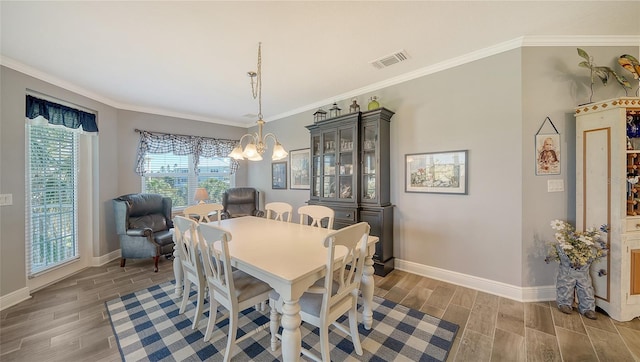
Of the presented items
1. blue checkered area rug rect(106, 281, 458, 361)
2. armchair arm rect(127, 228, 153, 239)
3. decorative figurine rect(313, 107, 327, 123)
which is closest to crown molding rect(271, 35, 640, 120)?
decorative figurine rect(313, 107, 327, 123)

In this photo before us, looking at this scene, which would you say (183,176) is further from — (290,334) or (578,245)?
(578,245)

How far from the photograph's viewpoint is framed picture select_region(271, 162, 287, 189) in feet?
15.5

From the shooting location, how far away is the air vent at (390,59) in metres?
2.52

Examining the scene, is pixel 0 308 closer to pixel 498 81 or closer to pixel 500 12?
pixel 500 12

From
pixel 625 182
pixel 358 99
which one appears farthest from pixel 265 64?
pixel 625 182

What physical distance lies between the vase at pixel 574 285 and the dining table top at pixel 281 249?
6.00 ft

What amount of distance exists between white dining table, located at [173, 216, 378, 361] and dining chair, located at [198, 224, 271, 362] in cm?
11

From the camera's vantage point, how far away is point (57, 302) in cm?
245

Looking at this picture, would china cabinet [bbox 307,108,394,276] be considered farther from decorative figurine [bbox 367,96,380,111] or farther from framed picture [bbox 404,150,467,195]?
framed picture [bbox 404,150,467,195]

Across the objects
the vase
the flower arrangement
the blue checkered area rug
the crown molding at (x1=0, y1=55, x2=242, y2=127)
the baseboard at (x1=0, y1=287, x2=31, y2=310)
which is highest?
the crown molding at (x1=0, y1=55, x2=242, y2=127)

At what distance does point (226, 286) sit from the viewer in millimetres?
1637

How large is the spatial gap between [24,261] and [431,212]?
4.62 metres

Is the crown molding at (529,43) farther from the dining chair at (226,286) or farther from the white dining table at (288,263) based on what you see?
the dining chair at (226,286)

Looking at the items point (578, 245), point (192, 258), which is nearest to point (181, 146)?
point (192, 258)
